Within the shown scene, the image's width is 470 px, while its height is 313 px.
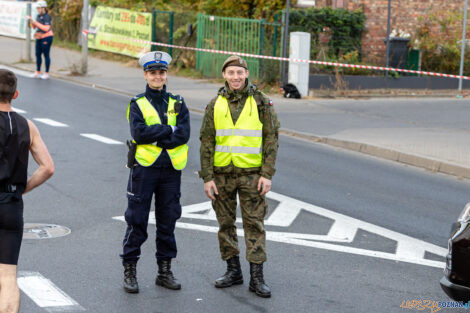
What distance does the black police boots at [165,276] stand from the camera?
647cm

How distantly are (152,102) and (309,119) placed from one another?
10.7 meters

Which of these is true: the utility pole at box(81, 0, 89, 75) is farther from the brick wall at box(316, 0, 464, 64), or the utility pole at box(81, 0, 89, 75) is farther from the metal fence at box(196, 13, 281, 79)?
the brick wall at box(316, 0, 464, 64)

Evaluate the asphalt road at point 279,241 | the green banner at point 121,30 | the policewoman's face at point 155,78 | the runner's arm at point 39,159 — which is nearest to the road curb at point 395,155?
the asphalt road at point 279,241

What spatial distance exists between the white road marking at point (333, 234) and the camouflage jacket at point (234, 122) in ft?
5.32

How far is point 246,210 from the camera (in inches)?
255

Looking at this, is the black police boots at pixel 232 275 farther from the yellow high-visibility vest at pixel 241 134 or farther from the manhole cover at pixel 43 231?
the manhole cover at pixel 43 231

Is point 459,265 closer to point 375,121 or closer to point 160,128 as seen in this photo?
point 160,128

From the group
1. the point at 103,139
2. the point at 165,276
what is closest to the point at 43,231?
the point at 165,276

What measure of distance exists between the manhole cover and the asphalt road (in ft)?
0.33

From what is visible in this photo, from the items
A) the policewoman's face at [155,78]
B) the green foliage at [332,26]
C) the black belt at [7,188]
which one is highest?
the green foliage at [332,26]

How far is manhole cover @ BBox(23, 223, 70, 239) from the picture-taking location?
25.7 ft

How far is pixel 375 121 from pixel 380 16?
756 centimetres

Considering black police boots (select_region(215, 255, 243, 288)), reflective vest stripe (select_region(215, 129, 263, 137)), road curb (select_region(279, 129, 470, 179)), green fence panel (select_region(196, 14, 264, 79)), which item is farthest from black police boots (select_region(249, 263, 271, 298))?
green fence panel (select_region(196, 14, 264, 79))

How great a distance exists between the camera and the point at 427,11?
24594mm
